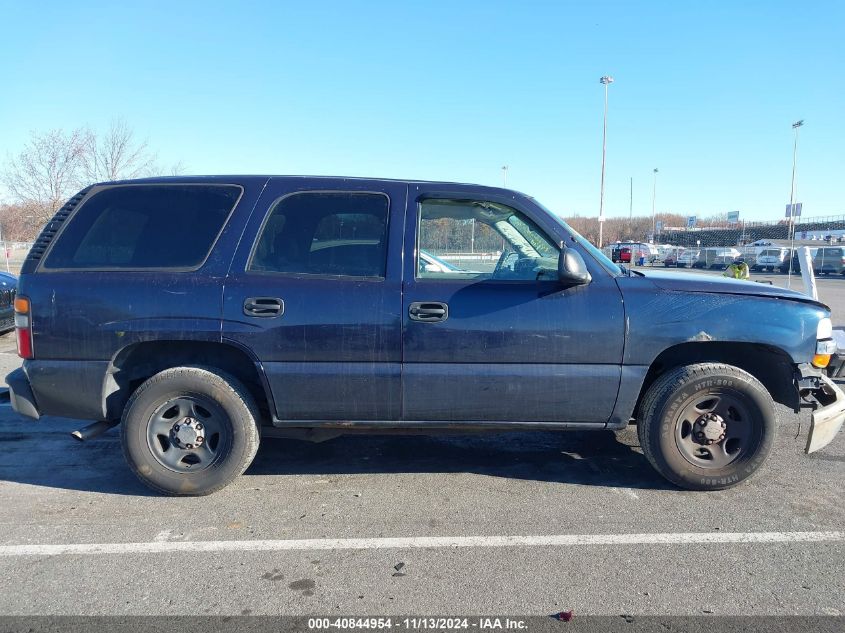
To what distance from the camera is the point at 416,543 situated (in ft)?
10.6

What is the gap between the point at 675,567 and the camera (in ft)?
9.82

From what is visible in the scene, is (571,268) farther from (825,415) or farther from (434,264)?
(825,415)

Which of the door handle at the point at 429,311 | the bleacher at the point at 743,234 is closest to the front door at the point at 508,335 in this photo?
the door handle at the point at 429,311

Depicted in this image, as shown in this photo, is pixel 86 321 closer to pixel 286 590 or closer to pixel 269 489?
pixel 269 489

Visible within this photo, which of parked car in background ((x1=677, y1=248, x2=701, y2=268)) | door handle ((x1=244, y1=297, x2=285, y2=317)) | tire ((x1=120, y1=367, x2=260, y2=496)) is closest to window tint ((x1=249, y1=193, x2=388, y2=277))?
door handle ((x1=244, y1=297, x2=285, y2=317))

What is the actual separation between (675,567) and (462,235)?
227 centimetres

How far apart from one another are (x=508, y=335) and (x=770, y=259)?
41.3 meters

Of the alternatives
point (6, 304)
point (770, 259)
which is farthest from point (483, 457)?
point (770, 259)

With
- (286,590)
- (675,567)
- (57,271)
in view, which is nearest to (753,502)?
(675,567)

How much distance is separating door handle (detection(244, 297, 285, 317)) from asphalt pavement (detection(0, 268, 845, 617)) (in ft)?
3.94

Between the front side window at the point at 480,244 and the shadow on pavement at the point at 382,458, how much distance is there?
57.7 inches

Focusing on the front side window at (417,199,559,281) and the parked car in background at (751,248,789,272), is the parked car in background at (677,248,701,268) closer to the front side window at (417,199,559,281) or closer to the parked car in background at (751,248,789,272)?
the parked car in background at (751,248,789,272)

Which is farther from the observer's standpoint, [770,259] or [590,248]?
[770,259]

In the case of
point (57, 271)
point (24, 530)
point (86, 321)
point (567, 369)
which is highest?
point (57, 271)
